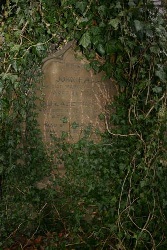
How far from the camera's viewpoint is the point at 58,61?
12.5ft

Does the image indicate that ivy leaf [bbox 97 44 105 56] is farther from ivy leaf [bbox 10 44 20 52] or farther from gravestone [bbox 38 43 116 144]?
ivy leaf [bbox 10 44 20 52]

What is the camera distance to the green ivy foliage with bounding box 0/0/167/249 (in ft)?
11.3

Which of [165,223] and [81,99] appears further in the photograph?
[81,99]

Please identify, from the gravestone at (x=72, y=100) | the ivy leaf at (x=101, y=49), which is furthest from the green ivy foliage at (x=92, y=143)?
the gravestone at (x=72, y=100)

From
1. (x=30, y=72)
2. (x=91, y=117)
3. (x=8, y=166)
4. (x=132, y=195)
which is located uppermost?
(x=30, y=72)

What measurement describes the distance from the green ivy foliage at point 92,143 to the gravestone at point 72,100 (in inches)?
4.6

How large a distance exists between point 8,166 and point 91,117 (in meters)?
1.05

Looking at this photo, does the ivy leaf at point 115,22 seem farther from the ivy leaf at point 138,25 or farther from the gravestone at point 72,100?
the gravestone at point 72,100

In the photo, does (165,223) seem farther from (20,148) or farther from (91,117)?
(20,148)

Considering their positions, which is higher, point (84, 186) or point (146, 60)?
point (146, 60)

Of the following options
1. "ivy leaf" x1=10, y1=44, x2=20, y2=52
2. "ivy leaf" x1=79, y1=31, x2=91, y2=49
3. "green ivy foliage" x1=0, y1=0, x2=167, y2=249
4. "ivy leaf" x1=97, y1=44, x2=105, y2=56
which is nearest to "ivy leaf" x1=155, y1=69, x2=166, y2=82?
"green ivy foliage" x1=0, y1=0, x2=167, y2=249

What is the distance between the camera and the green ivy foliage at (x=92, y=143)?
345 cm

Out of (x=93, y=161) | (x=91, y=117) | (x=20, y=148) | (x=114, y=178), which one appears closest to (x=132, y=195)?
(x=114, y=178)

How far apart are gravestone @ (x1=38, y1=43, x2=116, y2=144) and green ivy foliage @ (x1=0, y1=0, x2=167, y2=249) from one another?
0.12 meters
